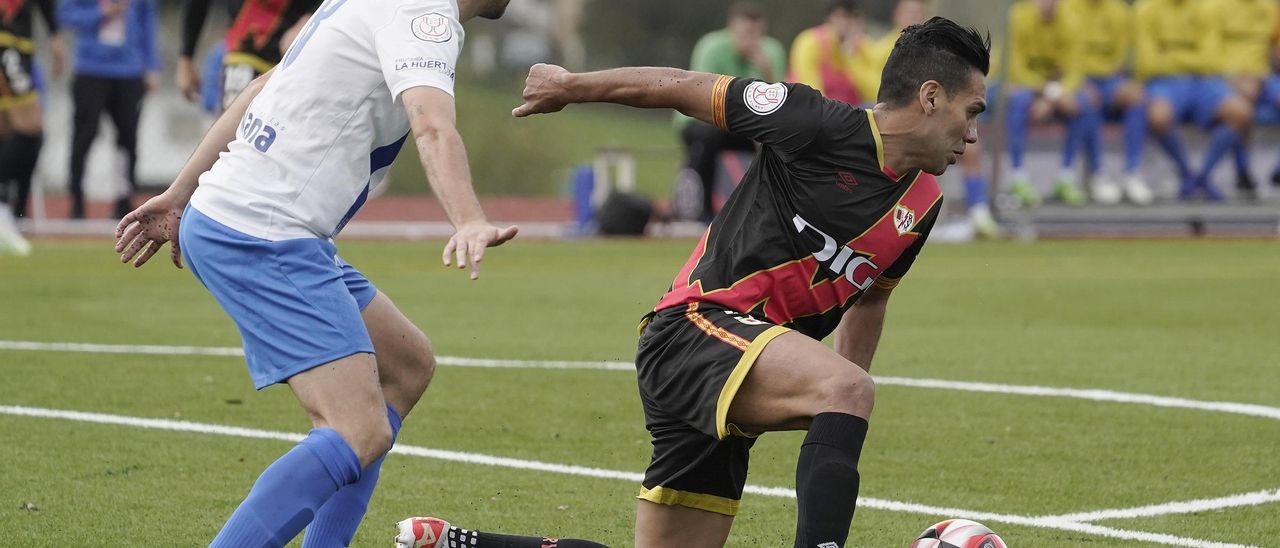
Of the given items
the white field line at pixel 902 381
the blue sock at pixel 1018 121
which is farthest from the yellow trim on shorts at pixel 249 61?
the blue sock at pixel 1018 121

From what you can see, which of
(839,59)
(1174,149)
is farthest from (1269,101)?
(839,59)

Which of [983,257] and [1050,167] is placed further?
[1050,167]

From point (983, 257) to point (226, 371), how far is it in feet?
27.1

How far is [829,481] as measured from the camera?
3.86 metres

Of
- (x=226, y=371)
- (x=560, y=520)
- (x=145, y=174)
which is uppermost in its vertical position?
(x=560, y=520)

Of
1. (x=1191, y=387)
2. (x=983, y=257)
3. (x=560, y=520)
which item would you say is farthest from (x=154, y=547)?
(x=983, y=257)

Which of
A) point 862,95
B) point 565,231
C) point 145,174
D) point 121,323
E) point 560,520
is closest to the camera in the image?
point 560,520

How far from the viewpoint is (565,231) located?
1819 centimetres

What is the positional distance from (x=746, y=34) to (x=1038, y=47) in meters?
3.02

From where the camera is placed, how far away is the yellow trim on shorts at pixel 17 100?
13805 millimetres

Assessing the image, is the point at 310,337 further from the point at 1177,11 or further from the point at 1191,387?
the point at 1177,11

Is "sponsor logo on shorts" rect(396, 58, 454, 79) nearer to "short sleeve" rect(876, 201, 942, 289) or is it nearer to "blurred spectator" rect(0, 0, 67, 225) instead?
"short sleeve" rect(876, 201, 942, 289)

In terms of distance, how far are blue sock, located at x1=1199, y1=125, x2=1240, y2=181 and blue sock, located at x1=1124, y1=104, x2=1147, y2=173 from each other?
676mm

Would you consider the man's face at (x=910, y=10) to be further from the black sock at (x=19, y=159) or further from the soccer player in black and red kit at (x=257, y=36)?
the black sock at (x=19, y=159)
